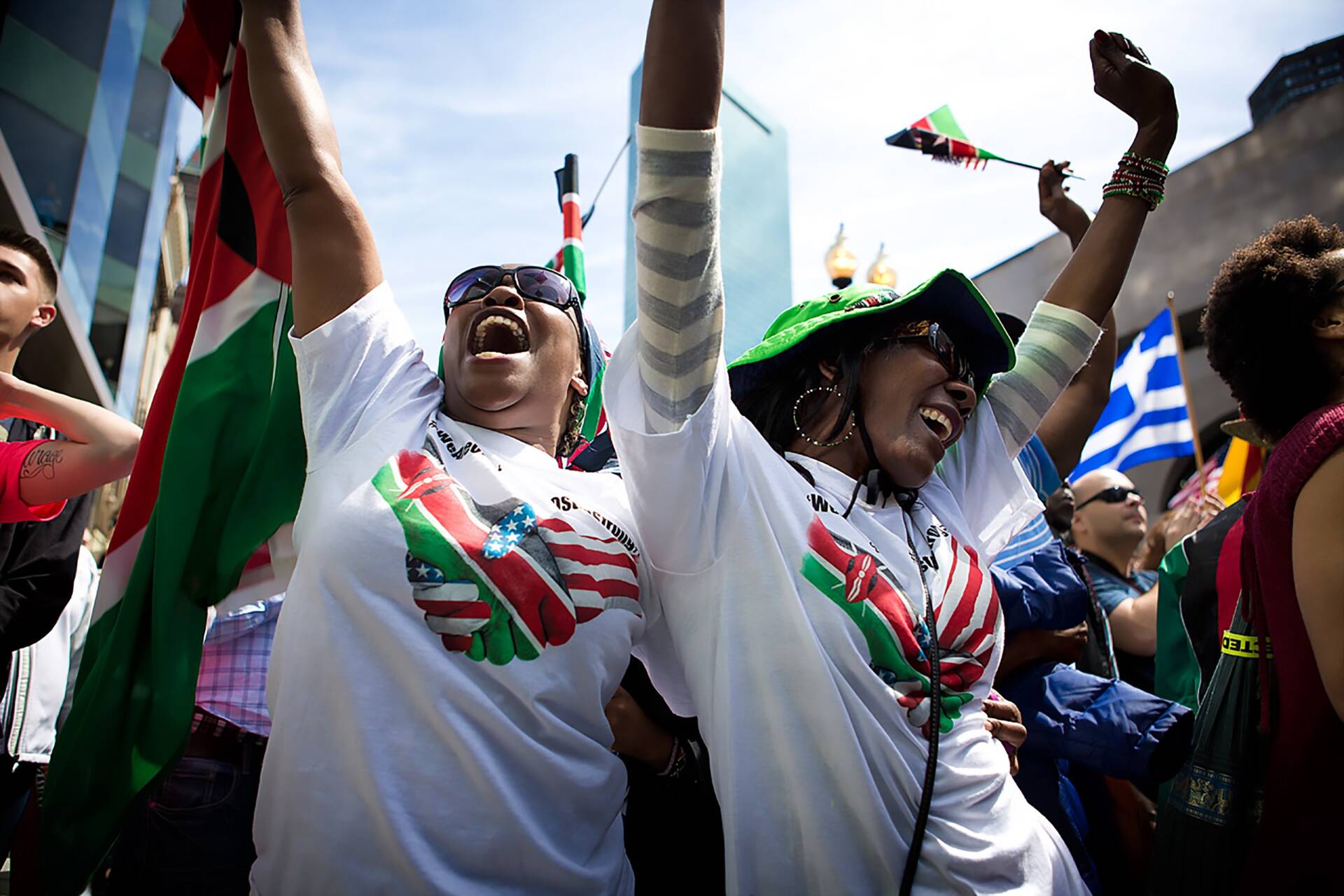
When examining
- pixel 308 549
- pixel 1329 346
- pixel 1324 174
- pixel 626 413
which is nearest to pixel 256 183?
pixel 308 549

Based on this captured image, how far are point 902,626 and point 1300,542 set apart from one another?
2.63 feet

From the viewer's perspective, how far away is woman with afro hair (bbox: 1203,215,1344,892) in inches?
62.6

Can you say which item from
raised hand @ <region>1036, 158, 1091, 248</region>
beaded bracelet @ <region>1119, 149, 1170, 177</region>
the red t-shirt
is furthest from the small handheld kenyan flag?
the red t-shirt

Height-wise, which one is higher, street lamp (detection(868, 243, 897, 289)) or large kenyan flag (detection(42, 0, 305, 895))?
street lamp (detection(868, 243, 897, 289))

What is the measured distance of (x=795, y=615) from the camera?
145 centimetres

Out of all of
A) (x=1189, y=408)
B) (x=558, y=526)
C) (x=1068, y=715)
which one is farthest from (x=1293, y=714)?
(x=1189, y=408)

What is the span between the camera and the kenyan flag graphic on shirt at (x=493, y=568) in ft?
4.66

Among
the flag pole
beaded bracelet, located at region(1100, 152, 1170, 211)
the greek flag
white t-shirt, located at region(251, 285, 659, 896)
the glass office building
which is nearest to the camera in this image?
white t-shirt, located at region(251, 285, 659, 896)

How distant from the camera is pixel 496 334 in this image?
6.23 ft

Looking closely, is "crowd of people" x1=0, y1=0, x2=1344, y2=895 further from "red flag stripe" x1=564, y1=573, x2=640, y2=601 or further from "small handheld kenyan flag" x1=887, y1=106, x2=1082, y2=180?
"small handheld kenyan flag" x1=887, y1=106, x2=1082, y2=180

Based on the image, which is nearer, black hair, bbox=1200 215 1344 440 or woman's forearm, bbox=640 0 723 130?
woman's forearm, bbox=640 0 723 130

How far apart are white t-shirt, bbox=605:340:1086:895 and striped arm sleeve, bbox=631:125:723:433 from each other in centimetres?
5

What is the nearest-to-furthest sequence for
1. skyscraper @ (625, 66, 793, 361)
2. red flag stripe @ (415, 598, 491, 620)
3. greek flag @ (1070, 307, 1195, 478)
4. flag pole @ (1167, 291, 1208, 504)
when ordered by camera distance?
red flag stripe @ (415, 598, 491, 620)
skyscraper @ (625, 66, 793, 361)
flag pole @ (1167, 291, 1208, 504)
greek flag @ (1070, 307, 1195, 478)

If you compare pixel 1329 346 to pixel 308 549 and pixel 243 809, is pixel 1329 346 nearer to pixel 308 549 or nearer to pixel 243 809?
pixel 308 549
